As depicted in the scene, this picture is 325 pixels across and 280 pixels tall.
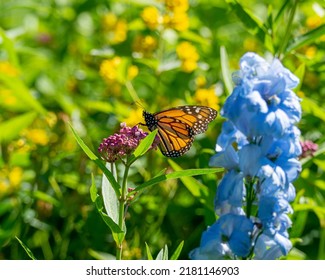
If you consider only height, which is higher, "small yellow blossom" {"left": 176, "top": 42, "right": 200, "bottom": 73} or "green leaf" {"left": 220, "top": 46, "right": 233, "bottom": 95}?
"green leaf" {"left": 220, "top": 46, "right": 233, "bottom": 95}

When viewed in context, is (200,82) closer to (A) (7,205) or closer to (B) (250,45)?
(B) (250,45)

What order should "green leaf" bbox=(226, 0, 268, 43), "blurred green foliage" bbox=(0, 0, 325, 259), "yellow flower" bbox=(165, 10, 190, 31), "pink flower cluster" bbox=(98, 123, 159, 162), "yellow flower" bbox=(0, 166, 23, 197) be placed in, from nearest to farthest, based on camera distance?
1. "pink flower cluster" bbox=(98, 123, 159, 162)
2. "green leaf" bbox=(226, 0, 268, 43)
3. "blurred green foliage" bbox=(0, 0, 325, 259)
4. "yellow flower" bbox=(0, 166, 23, 197)
5. "yellow flower" bbox=(165, 10, 190, 31)

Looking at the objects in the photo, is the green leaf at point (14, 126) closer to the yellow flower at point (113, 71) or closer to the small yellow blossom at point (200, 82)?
the yellow flower at point (113, 71)

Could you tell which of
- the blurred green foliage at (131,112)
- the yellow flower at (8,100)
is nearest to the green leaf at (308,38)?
the blurred green foliage at (131,112)

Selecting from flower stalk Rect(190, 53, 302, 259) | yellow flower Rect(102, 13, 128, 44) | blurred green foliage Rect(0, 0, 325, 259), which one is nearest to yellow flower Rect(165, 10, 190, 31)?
blurred green foliage Rect(0, 0, 325, 259)

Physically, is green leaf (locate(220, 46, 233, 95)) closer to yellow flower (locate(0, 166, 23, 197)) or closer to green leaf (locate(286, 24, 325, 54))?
green leaf (locate(286, 24, 325, 54))

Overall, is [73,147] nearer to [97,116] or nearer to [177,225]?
[97,116]
